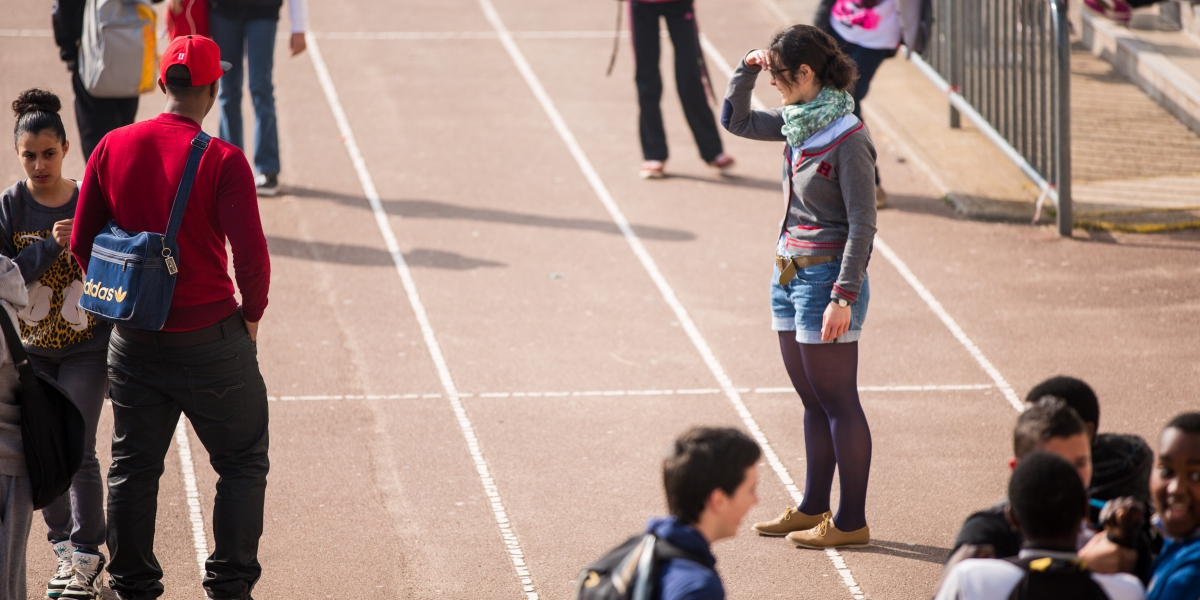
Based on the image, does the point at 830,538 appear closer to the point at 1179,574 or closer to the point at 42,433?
the point at 1179,574

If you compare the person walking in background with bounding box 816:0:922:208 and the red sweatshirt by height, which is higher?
the red sweatshirt

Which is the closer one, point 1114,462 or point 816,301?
point 1114,462

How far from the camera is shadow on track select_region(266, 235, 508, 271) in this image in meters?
8.63

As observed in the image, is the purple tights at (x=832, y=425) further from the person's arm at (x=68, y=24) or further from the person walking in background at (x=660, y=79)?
the person's arm at (x=68, y=24)

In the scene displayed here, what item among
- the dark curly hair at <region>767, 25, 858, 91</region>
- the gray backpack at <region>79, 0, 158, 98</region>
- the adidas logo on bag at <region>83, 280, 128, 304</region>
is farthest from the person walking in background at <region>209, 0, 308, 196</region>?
the dark curly hair at <region>767, 25, 858, 91</region>

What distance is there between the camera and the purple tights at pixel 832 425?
16.6ft

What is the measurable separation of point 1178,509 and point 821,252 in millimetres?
2151

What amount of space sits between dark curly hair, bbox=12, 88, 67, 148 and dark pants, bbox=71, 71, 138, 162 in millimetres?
Result: 3158

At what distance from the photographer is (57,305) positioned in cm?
473

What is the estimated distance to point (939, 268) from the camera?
8.63 m

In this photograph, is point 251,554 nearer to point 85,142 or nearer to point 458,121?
point 85,142

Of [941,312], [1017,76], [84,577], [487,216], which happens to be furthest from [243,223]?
[1017,76]

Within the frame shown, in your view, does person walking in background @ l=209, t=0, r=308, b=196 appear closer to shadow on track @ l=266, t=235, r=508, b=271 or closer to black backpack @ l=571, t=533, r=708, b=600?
shadow on track @ l=266, t=235, r=508, b=271

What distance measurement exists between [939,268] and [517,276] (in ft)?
9.47
